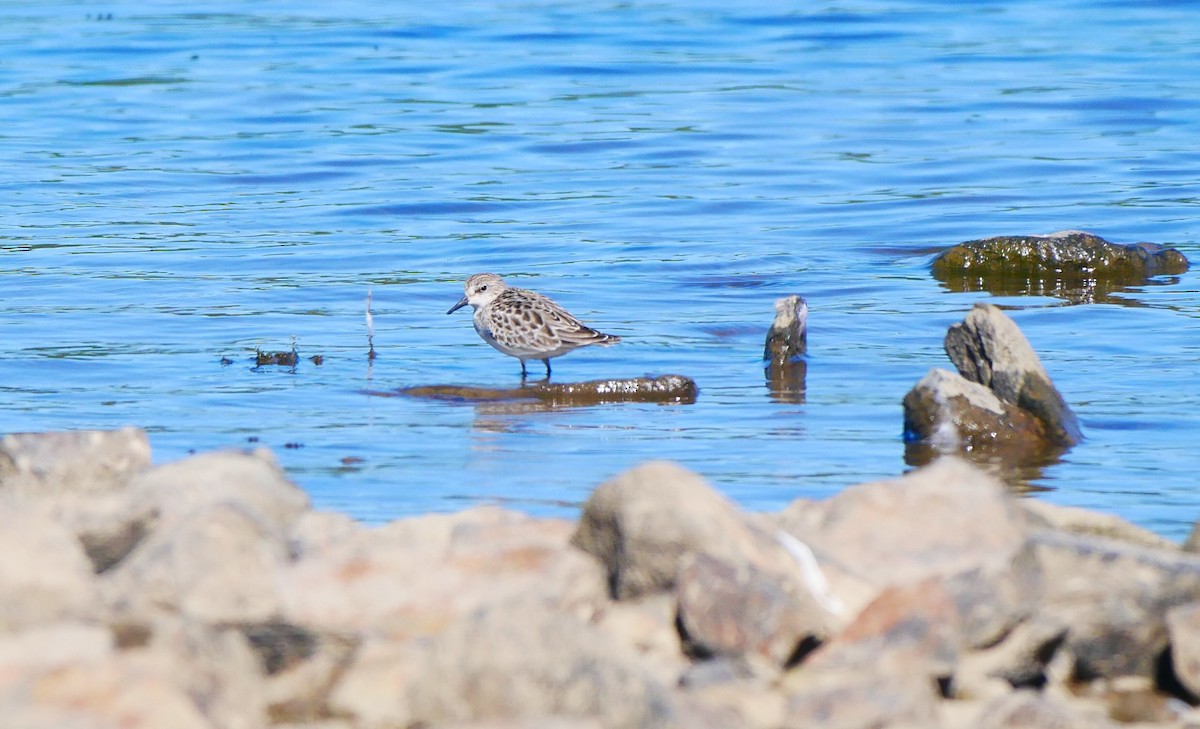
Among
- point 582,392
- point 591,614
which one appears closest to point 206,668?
point 591,614

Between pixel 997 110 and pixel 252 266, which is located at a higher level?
pixel 997 110

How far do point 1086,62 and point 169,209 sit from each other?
12.5 meters

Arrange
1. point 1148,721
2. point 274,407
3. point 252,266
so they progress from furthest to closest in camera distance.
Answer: point 252,266
point 274,407
point 1148,721

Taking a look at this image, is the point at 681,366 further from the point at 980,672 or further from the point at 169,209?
the point at 169,209

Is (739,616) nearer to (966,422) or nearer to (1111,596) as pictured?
(1111,596)

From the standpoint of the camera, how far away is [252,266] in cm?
1362

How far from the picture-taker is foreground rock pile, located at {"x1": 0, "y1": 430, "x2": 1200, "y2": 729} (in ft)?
13.5

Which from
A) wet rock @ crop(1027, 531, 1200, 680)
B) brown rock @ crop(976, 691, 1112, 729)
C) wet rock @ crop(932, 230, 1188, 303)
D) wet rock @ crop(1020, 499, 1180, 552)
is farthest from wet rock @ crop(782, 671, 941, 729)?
wet rock @ crop(932, 230, 1188, 303)

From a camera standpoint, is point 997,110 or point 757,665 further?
point 997,110

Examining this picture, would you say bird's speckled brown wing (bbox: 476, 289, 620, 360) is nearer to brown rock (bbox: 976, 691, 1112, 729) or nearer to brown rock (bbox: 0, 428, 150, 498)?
brown rock (bbox: 0, 428, 150, 498)

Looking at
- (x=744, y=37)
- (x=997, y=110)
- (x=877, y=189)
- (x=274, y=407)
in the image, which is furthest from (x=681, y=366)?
(x=744, y=37)

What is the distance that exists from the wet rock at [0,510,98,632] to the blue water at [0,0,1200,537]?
2574mm

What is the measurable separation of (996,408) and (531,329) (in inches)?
111

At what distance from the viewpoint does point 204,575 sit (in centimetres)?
452
